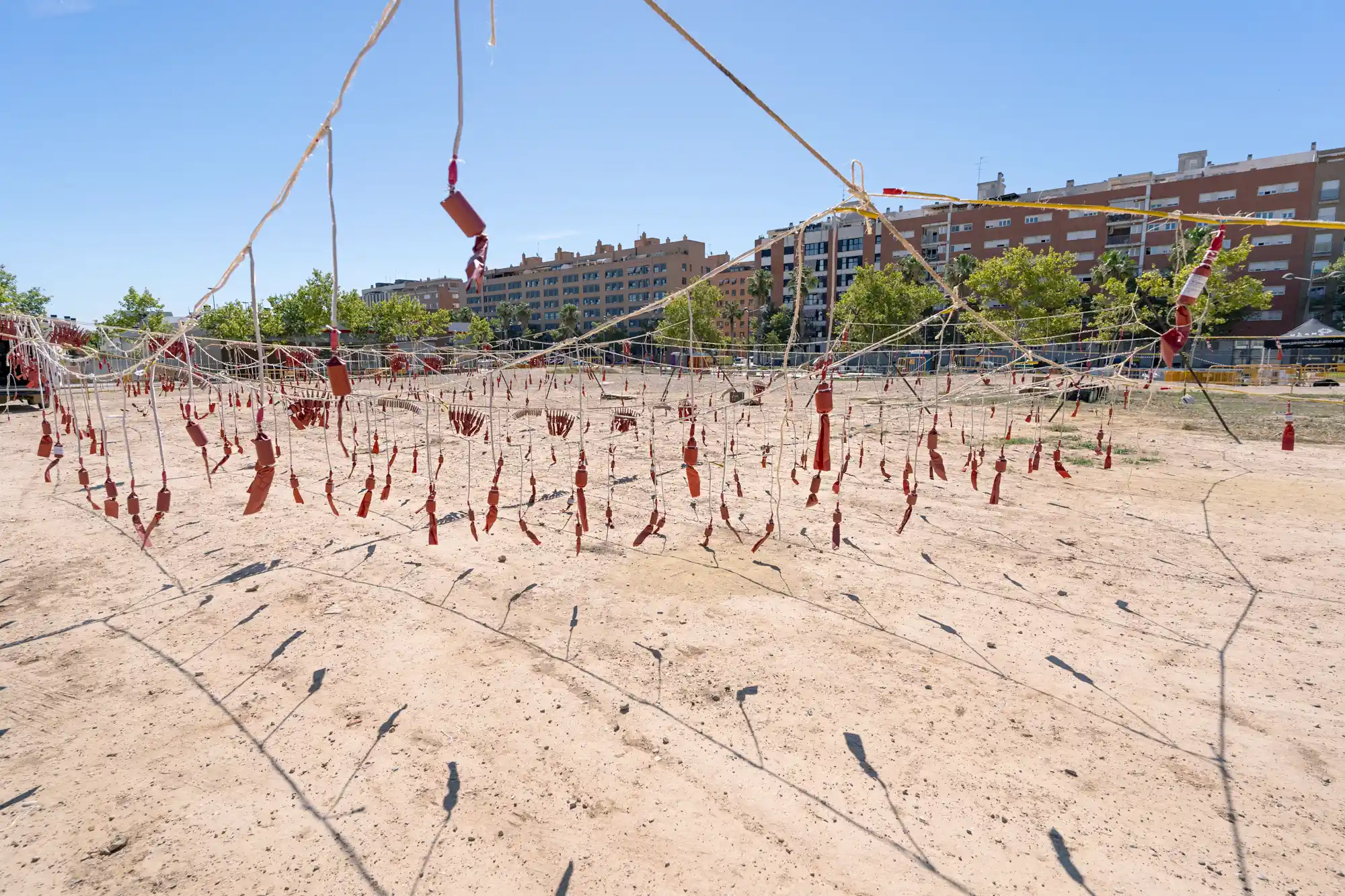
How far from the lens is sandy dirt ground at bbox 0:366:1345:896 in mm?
3373

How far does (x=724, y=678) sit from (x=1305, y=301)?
75.1 metres

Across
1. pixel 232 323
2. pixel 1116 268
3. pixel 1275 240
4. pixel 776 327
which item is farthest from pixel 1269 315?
pixel 232 323

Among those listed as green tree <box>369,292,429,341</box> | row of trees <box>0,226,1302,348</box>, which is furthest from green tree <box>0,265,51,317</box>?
green tree <box>369,292,429,341</box>

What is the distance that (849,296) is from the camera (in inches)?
1961

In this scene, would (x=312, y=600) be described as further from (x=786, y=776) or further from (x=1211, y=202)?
(x=1211, y=202)

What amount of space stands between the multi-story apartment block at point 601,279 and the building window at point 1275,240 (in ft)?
208

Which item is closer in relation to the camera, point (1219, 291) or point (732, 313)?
point (1219, 291)

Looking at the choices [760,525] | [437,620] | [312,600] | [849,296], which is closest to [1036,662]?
[760,525]

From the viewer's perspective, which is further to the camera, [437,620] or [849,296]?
[849,296]

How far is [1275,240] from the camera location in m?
54.1

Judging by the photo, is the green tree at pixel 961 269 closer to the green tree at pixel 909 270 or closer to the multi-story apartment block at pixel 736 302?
the green tree at pixel 909 270

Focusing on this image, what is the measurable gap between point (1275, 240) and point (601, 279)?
83.9m

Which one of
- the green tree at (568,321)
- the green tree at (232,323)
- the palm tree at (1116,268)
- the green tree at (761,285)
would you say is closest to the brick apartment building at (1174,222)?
the palm tree at (1116,268)

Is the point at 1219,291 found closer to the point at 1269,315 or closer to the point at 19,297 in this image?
the point at 1269,315
